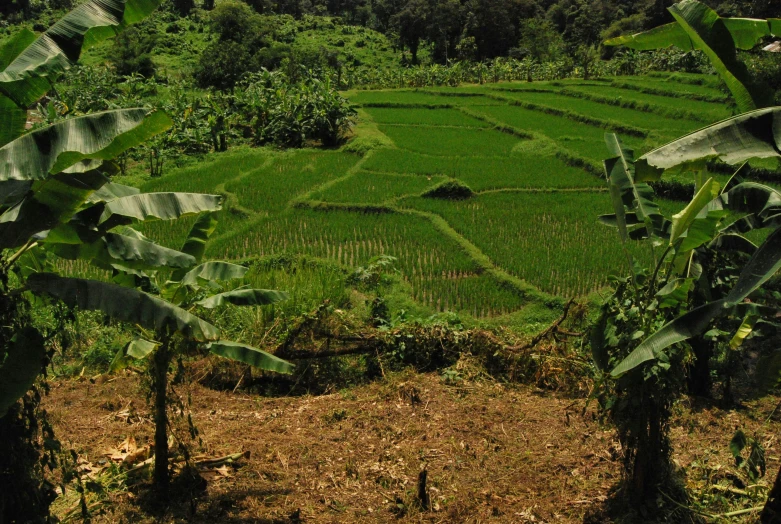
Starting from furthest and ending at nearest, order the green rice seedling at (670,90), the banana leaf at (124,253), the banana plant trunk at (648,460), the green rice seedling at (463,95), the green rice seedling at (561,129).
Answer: the green rice seedling at (463,95) → the green rice seedling at (670,90) → the green rice seedling at (561,129) → the banana plant trunk at (648,460) → the banana leaf at (124,253)

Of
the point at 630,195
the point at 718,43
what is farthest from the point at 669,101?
the point at 718,43

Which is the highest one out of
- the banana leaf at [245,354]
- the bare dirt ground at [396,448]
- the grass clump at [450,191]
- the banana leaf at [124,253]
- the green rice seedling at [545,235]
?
the banana leaf at [124,253]

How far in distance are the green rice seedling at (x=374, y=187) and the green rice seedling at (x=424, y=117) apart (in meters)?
6.18

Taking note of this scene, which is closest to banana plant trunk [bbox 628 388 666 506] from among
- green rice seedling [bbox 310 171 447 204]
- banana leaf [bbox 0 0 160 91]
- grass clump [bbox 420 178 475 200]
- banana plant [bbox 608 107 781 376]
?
banana plant [bbox 608 107 781 376]

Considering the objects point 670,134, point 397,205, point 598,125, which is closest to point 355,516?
point 397,205

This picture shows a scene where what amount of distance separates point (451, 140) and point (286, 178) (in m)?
5.06

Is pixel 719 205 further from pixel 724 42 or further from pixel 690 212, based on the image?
pixel 724 42

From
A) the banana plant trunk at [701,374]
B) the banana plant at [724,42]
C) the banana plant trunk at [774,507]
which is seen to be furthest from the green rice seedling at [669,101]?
the banana plant trunk at [774,507]

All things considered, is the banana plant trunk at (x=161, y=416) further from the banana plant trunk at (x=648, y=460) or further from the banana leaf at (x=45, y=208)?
the banana plant trunk at (x=648, y=460)

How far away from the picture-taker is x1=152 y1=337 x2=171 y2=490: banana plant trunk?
143 inches

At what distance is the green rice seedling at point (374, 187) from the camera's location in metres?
11.6

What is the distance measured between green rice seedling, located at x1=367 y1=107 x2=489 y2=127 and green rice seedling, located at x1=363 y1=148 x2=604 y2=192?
4142 mm

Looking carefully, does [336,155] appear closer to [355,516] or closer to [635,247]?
[635,247]

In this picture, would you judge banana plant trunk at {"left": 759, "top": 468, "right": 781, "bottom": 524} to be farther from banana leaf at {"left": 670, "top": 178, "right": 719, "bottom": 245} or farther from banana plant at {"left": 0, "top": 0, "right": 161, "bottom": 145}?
banana plant at {"left": 0, "top": 0, "right": 161, "bottom": 145}
